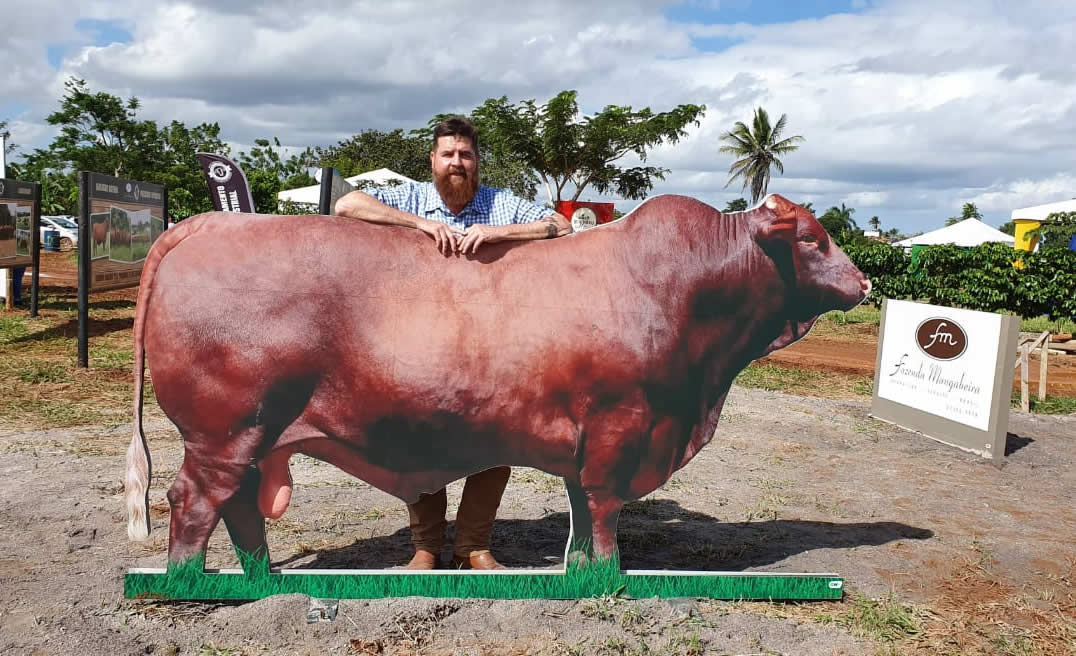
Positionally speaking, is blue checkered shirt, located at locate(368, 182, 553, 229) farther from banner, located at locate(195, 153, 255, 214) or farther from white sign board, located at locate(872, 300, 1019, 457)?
banner, located at locate(195, 153, 255, 214)

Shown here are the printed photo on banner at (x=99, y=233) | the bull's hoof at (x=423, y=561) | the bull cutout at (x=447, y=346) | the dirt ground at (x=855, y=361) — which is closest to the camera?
the bull cutout at (x=447, y=346)

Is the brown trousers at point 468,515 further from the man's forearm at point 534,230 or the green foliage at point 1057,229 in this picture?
the green foliage at point 1057,229

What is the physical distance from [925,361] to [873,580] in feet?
15.5

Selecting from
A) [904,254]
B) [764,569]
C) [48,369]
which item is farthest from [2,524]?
[904,254]

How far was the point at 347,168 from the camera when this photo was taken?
142 feet

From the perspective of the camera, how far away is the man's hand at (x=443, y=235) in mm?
3465

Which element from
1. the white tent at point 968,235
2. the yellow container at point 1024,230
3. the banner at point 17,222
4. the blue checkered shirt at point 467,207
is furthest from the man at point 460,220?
the white tent at point 968,235

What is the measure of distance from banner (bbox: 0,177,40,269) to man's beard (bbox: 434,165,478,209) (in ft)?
40.3

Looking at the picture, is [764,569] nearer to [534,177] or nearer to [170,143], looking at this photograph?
[534,177]

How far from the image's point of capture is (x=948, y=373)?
8.10 metres

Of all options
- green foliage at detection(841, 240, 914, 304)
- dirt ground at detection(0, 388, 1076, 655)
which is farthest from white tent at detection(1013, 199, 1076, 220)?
dirt ground at detection(0, 388, 1076, 655)

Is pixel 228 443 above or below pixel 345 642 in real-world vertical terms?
above

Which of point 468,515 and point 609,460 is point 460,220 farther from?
point 468,515

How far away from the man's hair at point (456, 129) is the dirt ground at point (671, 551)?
206 centimetres
